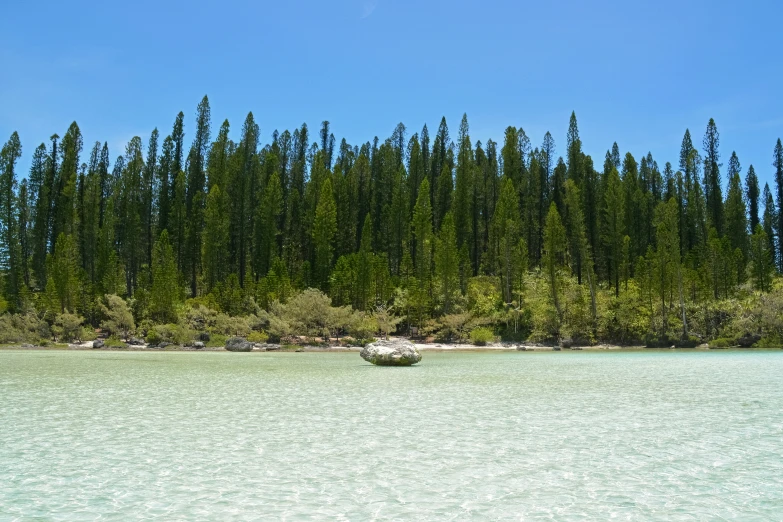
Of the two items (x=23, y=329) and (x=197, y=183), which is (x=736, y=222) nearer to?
(x=197, y=183)

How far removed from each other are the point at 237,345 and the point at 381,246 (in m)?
31.7

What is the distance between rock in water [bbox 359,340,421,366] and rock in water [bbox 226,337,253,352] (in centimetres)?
1536

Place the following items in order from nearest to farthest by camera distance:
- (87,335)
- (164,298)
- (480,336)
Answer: (87,335), (164,298), (480,336)

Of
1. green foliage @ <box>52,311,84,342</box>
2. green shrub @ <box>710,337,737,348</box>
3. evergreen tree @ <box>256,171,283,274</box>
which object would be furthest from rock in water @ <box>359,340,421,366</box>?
evergreen tree @ <box>256,171,283,274</box>

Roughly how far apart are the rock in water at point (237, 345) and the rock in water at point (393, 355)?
15.4 m

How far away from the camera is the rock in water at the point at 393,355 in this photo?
22.8 meters

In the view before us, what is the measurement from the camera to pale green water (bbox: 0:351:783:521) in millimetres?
5371

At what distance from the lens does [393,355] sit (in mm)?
Result: 22828

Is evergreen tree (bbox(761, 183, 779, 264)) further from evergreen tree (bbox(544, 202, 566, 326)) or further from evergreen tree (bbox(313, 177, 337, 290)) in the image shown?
evergreen tree (bbox(313, 177, 337, 290))

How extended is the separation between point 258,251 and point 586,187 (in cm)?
3792

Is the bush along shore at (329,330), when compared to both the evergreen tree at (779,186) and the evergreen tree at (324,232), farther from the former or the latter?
the evergreen tree at (779,186)

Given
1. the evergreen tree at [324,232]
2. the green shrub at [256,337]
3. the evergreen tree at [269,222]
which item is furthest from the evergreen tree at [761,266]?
the evergreen tree at [269,222]

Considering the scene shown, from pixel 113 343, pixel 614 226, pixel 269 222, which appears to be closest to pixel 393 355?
pixel 113 343

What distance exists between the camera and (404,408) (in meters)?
11.0
